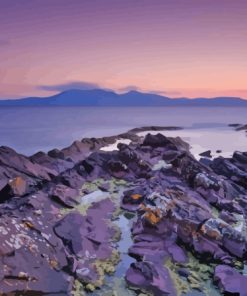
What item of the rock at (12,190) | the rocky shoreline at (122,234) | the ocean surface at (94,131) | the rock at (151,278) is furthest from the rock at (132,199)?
the ocean surface at (94,131)

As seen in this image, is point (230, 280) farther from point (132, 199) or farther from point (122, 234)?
point (132, 199)

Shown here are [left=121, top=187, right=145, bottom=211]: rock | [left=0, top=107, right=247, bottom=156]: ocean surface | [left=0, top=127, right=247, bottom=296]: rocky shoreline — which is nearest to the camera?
[left=0, top=127, right=247, bottom=296]: rocky shoreline

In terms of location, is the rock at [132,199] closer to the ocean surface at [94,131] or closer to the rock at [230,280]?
the rock at [230,280]

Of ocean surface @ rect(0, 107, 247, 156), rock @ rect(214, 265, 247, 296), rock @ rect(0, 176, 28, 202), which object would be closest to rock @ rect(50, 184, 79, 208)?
rock @ rect(0, 176, 28, 202)

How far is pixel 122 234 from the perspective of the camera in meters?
10.0

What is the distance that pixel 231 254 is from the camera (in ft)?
30.2

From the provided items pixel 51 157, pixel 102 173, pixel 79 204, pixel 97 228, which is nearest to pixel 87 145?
pixel 51 157

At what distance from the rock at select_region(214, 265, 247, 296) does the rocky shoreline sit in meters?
0.02

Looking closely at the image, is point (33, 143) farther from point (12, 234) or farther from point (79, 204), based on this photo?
point (12, 234)

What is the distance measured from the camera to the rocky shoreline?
7.61 meters

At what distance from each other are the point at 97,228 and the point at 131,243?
97cm

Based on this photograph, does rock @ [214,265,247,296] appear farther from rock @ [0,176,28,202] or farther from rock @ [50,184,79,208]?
rock @ [0,176,28,202]

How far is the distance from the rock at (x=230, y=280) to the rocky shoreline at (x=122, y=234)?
19mm

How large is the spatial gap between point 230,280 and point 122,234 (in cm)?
307
